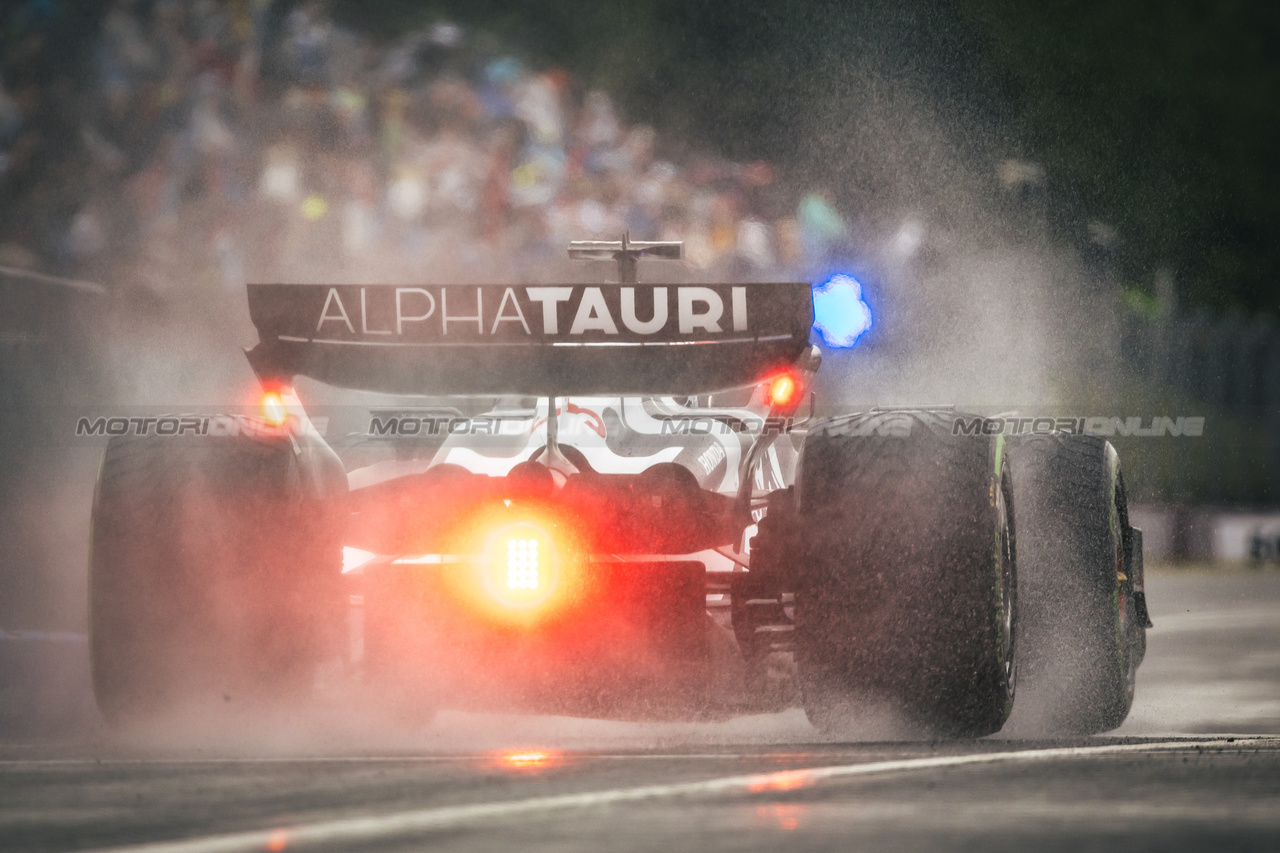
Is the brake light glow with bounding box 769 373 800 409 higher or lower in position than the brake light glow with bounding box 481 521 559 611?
higher

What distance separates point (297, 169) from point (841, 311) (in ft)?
77.3

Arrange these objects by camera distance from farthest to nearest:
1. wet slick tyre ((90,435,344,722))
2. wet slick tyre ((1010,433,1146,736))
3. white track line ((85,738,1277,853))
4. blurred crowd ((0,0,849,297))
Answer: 1. blurred crowd ((0,0,849,297))
2. wet slick tyre ((1010,433,1146,736))
3. wet slick tyre ((90,435,344,722))
4. white track line ((85,738,1277,853))

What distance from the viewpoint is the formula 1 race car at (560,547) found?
19.2 feet

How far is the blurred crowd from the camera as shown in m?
28.7

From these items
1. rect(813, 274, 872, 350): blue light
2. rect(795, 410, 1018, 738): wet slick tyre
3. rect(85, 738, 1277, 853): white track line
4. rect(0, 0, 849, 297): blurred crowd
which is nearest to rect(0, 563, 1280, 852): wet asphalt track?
rect(85, 738, 1277, 853): white track line

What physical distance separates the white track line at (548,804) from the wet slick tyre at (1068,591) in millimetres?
931

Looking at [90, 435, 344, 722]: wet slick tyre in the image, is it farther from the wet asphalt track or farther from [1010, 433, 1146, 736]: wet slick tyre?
[1010, 433, 1146, 736]: wet slick tyre

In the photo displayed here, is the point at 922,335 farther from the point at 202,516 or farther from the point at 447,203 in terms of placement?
the point at 202,516

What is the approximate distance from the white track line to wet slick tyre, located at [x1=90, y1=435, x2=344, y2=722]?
1.75 m

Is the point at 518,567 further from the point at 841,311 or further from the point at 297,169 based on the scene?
the point at 297,169

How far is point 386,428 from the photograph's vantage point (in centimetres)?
980

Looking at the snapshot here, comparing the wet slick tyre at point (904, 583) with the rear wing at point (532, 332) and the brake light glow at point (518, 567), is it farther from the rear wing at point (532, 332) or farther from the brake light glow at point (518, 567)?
the brake light glow at point (518, 567)

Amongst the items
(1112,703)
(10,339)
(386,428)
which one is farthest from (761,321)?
(10,339)

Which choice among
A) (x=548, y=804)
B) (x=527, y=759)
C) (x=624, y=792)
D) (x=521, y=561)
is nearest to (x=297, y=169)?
(x=521, y=561)
